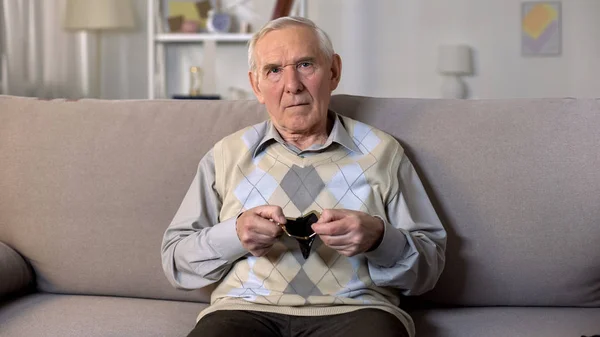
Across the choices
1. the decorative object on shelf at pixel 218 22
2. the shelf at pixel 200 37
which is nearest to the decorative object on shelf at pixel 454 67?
the shelf at pixel 200 37

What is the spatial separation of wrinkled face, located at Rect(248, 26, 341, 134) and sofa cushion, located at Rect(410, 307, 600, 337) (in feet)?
1.70

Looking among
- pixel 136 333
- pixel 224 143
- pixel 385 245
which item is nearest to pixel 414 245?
pixel 385 245

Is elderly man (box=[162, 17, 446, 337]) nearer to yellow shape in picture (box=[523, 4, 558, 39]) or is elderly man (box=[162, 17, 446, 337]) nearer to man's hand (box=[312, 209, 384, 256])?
man's hand (box=[312, 209, 384, 256])

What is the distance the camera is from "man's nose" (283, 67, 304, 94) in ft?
5.95

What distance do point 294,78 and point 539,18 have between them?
3.56m

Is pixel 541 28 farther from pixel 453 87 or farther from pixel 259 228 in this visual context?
pixel 259 228

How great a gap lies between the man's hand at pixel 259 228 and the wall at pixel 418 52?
11.3 ft

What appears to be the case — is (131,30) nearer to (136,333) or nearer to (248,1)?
(248,1)

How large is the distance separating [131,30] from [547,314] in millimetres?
3784

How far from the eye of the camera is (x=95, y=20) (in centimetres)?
466

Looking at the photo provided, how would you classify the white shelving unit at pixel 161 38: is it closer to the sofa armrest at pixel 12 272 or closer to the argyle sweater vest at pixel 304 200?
the sofa armrest at pixel 12 272

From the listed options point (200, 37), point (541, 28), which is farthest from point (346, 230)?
point (541, 28)

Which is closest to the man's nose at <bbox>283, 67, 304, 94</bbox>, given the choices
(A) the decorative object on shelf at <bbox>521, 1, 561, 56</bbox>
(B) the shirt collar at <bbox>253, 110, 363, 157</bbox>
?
(B) the shirt collar at <bbox>253, 110, 363, 157</bbox>

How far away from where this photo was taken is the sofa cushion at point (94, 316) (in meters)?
1.75
